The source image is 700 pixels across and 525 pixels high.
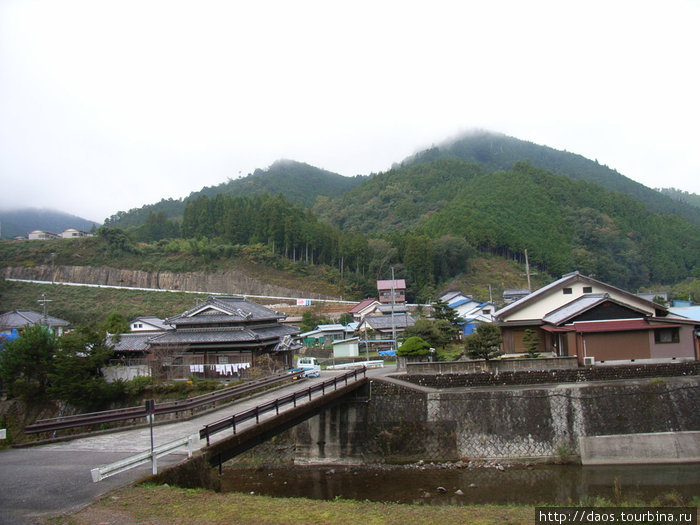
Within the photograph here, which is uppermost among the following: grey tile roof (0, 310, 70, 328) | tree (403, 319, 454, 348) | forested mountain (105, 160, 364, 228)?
forested mountain (105, 160, 364, 228)

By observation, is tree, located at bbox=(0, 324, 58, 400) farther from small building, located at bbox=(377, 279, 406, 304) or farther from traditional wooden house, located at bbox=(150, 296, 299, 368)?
small building, located at bbox=(377, 279, 406, 304)

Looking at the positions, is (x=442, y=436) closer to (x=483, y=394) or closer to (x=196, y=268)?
(x=483, y=394)

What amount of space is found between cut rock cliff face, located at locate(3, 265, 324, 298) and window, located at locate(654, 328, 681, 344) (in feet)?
156

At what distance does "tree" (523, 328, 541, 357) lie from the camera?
24234mm

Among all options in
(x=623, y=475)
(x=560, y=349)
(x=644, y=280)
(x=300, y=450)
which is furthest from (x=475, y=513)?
(x=644, y=280)

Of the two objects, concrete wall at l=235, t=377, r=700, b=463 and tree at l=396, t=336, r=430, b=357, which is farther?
tree at l=396, t=336, r=430, b=357

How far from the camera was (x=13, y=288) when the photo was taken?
5912 centimetres

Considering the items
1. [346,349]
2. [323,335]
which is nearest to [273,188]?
[323,335]

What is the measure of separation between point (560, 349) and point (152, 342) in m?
23.2

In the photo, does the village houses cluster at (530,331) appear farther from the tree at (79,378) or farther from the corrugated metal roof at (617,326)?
the tree at (79,378)

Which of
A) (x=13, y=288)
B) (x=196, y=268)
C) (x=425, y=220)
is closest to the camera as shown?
(x=13, y=288)

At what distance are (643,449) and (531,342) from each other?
27.0 feet

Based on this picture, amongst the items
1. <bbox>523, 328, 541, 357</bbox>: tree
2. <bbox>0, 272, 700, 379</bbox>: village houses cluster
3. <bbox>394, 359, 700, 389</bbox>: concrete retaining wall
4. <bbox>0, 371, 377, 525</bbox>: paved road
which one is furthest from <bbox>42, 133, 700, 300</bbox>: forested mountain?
<bbox>0, 371, 377, 525</bbox>: paved road

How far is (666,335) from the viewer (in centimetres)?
2070
